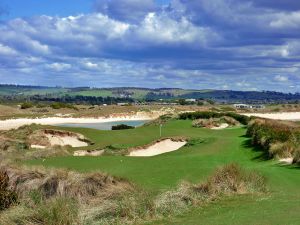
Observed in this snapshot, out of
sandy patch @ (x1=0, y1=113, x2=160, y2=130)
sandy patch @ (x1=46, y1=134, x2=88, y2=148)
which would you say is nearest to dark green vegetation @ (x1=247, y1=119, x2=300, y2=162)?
sandy patch @ (x1=46, y1=134, x2=88, y2=148)

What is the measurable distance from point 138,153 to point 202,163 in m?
14.7

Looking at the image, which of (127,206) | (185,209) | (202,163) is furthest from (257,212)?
(202,163)

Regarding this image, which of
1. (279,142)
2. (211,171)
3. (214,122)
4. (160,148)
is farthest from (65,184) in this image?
(214,122)

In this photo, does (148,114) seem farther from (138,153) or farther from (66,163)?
(66,163)

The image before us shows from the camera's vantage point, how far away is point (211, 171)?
1892 centimetres

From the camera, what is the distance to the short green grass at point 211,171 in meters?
11.9

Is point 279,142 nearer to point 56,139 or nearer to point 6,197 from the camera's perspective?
point 6,197

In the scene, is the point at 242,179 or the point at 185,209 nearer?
the point at 185,209

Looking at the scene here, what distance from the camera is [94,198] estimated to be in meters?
15.6

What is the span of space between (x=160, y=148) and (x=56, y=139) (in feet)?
34.4

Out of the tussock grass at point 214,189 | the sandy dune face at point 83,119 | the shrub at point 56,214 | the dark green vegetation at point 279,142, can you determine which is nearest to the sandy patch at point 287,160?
the dark green vegetation at point 279,142

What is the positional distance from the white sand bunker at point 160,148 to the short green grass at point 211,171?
1.00 metres

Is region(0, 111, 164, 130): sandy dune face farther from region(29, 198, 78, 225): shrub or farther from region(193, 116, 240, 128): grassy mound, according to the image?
Answer: region(29, 198, 78, 225): shrub

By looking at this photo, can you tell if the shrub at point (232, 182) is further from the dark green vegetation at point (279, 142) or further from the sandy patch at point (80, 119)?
the sandy patch at point (80, 119)
